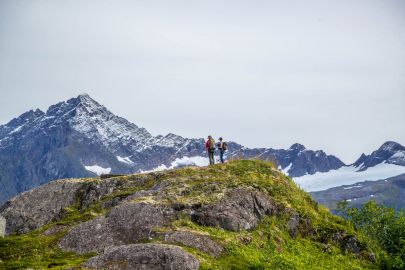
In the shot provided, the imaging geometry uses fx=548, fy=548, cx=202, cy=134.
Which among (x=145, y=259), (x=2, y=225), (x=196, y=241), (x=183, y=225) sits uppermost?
(x=2, y=225)

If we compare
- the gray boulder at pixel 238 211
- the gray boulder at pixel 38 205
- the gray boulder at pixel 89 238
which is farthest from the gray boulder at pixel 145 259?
the gray boulder at pixel 38 205

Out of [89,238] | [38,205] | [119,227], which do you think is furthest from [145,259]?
[38,205]

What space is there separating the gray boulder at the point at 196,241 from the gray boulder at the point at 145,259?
3.59 m

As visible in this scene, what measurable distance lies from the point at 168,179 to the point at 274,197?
13.0 metres

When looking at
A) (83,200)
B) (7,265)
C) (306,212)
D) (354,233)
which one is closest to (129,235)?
(7,265)

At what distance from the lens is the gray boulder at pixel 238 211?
5812 cm

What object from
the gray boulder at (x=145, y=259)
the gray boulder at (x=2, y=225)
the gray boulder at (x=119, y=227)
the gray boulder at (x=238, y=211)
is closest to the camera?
the gray boulder at (x=145, y=259)

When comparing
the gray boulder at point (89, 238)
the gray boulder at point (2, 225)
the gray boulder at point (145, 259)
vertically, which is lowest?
the gray boulder at point (145, 259)

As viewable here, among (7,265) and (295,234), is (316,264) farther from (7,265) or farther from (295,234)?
(7,265)

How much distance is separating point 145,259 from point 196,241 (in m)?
7.17

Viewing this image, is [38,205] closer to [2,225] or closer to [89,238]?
[2,225]

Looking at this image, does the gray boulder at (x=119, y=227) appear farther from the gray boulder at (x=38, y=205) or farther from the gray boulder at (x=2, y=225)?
the gray boulder at (x=38, y=205)

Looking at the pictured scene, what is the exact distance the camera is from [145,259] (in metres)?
46.5

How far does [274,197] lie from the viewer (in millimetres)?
65188
